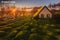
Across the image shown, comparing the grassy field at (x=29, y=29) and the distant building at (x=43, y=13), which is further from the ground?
the distant building at (x=43, y=13)

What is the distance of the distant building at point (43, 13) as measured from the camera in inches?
85.7

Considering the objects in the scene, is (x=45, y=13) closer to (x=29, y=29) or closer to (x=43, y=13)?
(x=43, y=13)

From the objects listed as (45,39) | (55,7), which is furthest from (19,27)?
(55,7)

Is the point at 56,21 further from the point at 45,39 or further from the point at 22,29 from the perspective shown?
the point at 22,29

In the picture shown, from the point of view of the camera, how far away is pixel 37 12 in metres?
2.20

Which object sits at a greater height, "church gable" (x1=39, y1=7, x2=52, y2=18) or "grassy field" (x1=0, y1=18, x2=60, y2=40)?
"church gable" (x1=39, y1=7, x2=52, y2=18)

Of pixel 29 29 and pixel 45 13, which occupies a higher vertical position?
pixel 45 13

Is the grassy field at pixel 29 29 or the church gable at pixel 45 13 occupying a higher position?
the church gable at pixel 45 13

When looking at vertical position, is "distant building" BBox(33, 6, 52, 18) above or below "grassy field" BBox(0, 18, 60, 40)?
above

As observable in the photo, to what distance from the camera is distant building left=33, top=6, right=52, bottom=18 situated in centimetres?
218

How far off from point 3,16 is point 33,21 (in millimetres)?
409

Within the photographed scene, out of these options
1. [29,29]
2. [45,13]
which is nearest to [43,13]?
[45,13]

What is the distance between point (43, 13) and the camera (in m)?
2.19

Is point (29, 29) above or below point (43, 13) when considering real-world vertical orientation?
below
